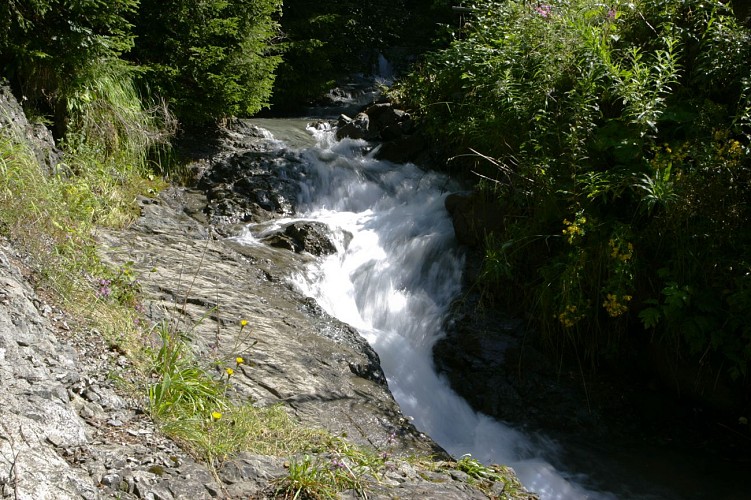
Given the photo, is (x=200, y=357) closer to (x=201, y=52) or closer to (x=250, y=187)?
(x=250, y=187)

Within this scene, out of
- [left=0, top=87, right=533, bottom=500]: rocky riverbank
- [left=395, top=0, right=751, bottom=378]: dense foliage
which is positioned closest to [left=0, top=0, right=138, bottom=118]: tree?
[left=0, top=87, right=533, bottom=500]: rocky riverbank

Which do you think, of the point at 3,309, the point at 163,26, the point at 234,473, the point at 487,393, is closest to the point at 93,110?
the point at 163,26

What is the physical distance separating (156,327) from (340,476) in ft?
6.40

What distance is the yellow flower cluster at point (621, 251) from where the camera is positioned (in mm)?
5615

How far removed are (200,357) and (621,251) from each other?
3528mm

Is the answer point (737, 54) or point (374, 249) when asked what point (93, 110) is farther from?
point (737, 54)

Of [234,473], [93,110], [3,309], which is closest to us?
[234,473]

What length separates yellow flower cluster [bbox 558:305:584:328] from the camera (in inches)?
230

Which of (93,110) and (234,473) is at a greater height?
(93,110)

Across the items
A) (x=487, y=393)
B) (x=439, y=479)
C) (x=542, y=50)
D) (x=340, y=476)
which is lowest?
(x=487, y=393)

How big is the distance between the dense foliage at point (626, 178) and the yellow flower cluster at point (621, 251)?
1cm

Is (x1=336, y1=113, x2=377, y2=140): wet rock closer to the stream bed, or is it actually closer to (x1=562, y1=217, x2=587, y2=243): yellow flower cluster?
the stream bed

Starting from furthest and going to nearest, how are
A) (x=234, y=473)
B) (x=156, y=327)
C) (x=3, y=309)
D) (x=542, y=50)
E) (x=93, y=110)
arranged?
1. (x=93, y=110)
2. (x=542, y=50)
3. (x=156, y=327)
4. (x=3, y=309)
5. (x=234, y=473)

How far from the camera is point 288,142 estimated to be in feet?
37.2
